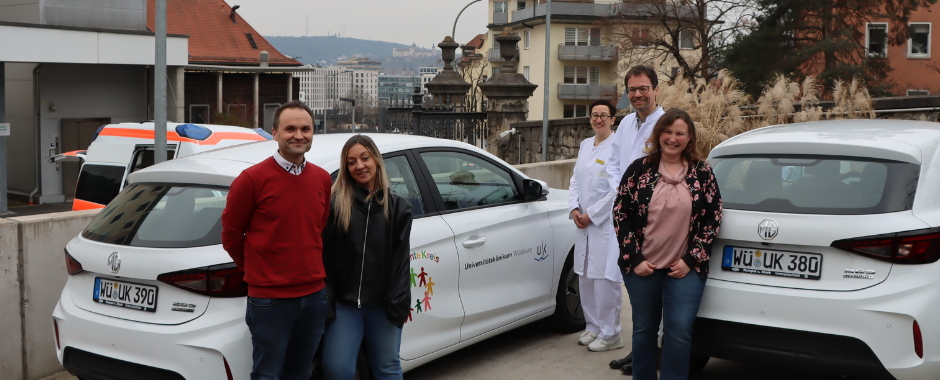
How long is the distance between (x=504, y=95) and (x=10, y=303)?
17433 mm

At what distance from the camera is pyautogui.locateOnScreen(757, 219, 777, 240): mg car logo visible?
4.28 m

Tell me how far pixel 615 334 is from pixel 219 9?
50.6 meters

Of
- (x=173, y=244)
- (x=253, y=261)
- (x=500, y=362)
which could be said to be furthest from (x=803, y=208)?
(x=173, y=244)

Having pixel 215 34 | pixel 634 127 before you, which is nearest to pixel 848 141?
pixel 634 127

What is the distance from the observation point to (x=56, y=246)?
5324mm

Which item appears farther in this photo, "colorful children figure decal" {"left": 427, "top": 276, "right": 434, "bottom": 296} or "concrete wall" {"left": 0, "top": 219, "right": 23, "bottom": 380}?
"concrete wall" {"left": 0, "top": 219, "right": 23, "bottom": 380}

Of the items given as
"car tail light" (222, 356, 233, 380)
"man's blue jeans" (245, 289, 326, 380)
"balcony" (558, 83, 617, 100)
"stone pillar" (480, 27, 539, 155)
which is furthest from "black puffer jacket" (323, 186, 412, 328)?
"balcony" (558, 83, 617, 100)

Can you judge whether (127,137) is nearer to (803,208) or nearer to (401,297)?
(401,297)

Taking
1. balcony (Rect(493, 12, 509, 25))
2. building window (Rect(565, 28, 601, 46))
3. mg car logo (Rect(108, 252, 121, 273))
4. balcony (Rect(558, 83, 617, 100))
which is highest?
balcony (Rect(493, 12, 509, 25))

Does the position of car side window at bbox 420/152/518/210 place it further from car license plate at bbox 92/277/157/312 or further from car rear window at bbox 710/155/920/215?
car license plate at bbox 92/277/157/312

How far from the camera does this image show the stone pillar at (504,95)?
2170cm

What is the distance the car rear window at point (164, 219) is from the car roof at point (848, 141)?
9.34 feet

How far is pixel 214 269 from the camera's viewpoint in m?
3.87

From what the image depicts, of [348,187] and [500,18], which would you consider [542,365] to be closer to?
[348,187]
